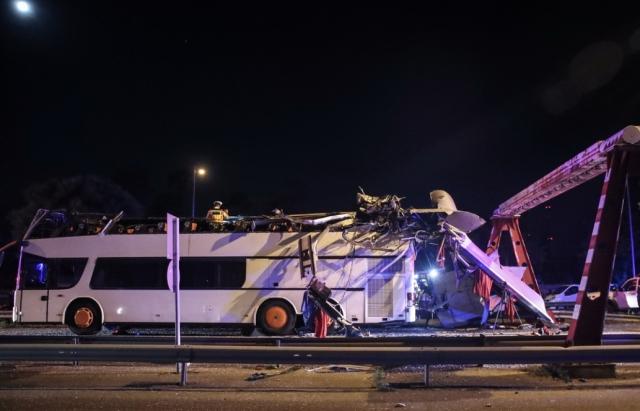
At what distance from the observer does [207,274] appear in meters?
14.6

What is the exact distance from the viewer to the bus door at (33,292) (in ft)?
48.9

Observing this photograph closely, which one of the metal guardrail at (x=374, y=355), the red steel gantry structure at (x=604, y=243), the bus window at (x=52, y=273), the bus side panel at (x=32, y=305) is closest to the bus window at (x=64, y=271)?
the bus window at (x=52, y=273)

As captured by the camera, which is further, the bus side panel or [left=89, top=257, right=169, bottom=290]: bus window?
the bus side panel

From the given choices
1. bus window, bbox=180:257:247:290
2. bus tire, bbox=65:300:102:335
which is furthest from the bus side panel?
bus window, bbox=180:257:247:290

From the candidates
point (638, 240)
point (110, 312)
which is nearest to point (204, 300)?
point (110, 312)

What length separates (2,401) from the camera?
24.1 ft

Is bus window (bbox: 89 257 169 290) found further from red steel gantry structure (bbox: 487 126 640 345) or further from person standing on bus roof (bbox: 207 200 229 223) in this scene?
red steel gantry structure (bbox: 487 126 640 345)

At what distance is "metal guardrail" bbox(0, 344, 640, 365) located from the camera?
7586 millimetres

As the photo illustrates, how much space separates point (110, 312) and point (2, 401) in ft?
24.8

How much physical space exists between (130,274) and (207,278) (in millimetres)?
Answer: 2140

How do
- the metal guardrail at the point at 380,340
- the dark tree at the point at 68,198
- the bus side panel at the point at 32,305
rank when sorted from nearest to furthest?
the metal guardrail at the point at 380,340
the bus side panel at the point at 32,305
the dark tree at the point at 68,198

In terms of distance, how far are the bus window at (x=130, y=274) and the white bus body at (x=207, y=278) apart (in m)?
0.03

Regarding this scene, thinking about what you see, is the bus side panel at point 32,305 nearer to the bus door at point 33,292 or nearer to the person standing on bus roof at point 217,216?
the bus door at point 33,292

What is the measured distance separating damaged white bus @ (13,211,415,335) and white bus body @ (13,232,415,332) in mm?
26
